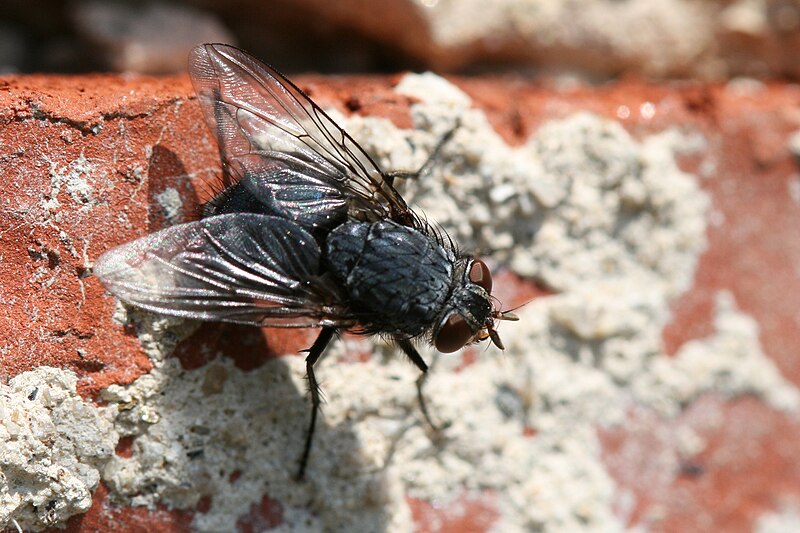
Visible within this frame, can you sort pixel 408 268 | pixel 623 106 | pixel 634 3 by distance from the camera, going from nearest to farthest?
pixel 408 268 → pixel 623 106 → pixel 634 3

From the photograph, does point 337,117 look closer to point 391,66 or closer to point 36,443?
point 391,66

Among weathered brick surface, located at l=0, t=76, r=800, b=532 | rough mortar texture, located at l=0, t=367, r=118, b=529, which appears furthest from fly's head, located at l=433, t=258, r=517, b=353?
rough mortar texture, located at l=0, t=367, r=118, b=529

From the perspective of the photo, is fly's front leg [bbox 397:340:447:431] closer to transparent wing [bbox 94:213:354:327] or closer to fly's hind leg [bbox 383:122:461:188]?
transparent wing [bbox 94:213:354:327]

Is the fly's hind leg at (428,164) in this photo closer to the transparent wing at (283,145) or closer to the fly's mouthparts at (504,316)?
the transparent wing at (283,145)

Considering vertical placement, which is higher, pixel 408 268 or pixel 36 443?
pixel 408 268

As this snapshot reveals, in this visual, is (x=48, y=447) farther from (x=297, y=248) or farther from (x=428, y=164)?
(x=428, y=164)

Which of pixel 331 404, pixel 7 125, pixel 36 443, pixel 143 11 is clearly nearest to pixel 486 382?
pixel 331 404

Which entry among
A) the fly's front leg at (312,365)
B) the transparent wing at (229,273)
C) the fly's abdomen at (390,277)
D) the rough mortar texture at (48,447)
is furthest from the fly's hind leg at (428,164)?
the rough mortar texture at (48,447)
